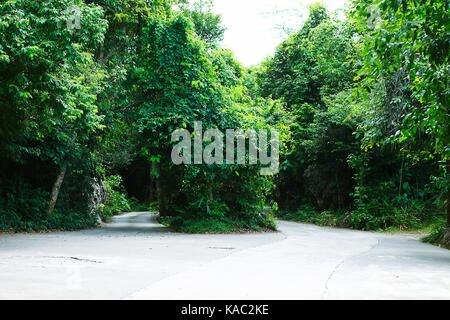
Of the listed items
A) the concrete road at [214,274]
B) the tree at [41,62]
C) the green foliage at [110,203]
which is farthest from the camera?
the green foliage at [110,203]

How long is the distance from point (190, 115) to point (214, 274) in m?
11.7

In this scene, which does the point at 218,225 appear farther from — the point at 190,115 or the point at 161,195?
the point at 161,195

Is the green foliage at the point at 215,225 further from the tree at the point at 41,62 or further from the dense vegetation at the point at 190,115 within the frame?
the tree at the point at 41,62

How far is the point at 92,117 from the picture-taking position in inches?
575

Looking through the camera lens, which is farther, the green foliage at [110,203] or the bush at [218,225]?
the green foliage at [110,203]

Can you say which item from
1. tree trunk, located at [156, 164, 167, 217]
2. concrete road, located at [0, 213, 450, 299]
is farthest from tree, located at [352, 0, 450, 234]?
tree trunk, located at [156, 164, 167, 217]

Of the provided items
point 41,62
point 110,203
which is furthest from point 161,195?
point 41,62

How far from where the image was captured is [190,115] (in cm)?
1880

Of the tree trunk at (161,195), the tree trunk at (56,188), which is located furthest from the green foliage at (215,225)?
the tree trunk at (56,188)

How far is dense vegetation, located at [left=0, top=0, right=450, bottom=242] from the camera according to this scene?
9945 millimetres

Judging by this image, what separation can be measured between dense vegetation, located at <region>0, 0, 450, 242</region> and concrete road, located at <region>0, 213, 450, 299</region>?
9.49 feet

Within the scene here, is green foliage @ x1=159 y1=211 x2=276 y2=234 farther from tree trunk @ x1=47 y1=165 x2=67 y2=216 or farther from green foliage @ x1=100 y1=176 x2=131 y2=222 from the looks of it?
green foliage @ x1=100 y1=176 x2=131 y2=222

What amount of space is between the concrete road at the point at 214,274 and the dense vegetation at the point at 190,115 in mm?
2894

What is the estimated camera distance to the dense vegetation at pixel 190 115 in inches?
392
